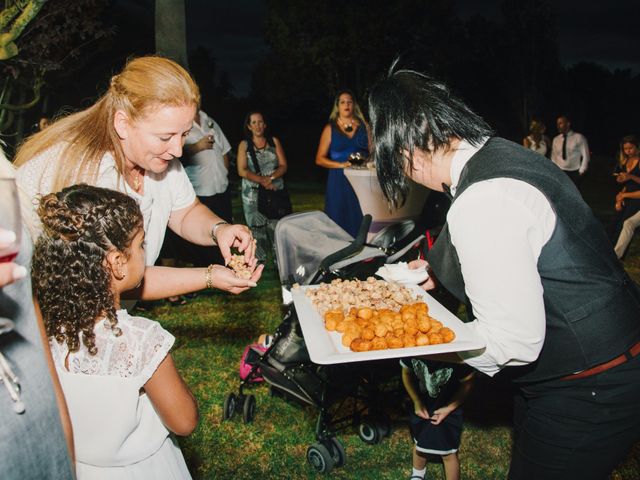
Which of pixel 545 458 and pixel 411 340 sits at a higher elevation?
pixel 411 340

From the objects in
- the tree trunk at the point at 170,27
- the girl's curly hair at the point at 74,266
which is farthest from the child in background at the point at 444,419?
the tree trunk at the point at 170,27

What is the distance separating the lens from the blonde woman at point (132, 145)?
1.88m

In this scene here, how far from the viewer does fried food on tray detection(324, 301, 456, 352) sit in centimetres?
197

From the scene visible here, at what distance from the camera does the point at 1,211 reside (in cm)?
70

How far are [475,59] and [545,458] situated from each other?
1303 inches

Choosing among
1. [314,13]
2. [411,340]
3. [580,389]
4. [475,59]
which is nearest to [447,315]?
[411,340]

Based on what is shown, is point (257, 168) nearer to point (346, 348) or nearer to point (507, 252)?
point (346, 348)

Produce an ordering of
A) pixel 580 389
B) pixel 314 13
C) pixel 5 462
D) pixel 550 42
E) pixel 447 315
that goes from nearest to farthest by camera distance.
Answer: pixel 5 462
pixel 580 389
pixel 447 315
pixel 314 13
pixel 550 42

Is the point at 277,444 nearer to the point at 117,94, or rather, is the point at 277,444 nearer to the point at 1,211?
the point at 117,94

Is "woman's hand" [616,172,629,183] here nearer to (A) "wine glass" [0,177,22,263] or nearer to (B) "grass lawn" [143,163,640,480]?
(B) "grass lawn" [143,163,640,480]

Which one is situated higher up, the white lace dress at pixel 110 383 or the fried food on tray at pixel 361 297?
the white lace dress at pixel 110 383

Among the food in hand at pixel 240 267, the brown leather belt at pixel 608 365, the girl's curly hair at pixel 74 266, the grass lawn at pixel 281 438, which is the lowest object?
the grass lawn at pixel 281 438

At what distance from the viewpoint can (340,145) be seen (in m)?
6.13

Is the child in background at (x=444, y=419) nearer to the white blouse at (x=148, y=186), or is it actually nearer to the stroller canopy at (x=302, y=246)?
the stroller canopy at (x=302, y=246)
